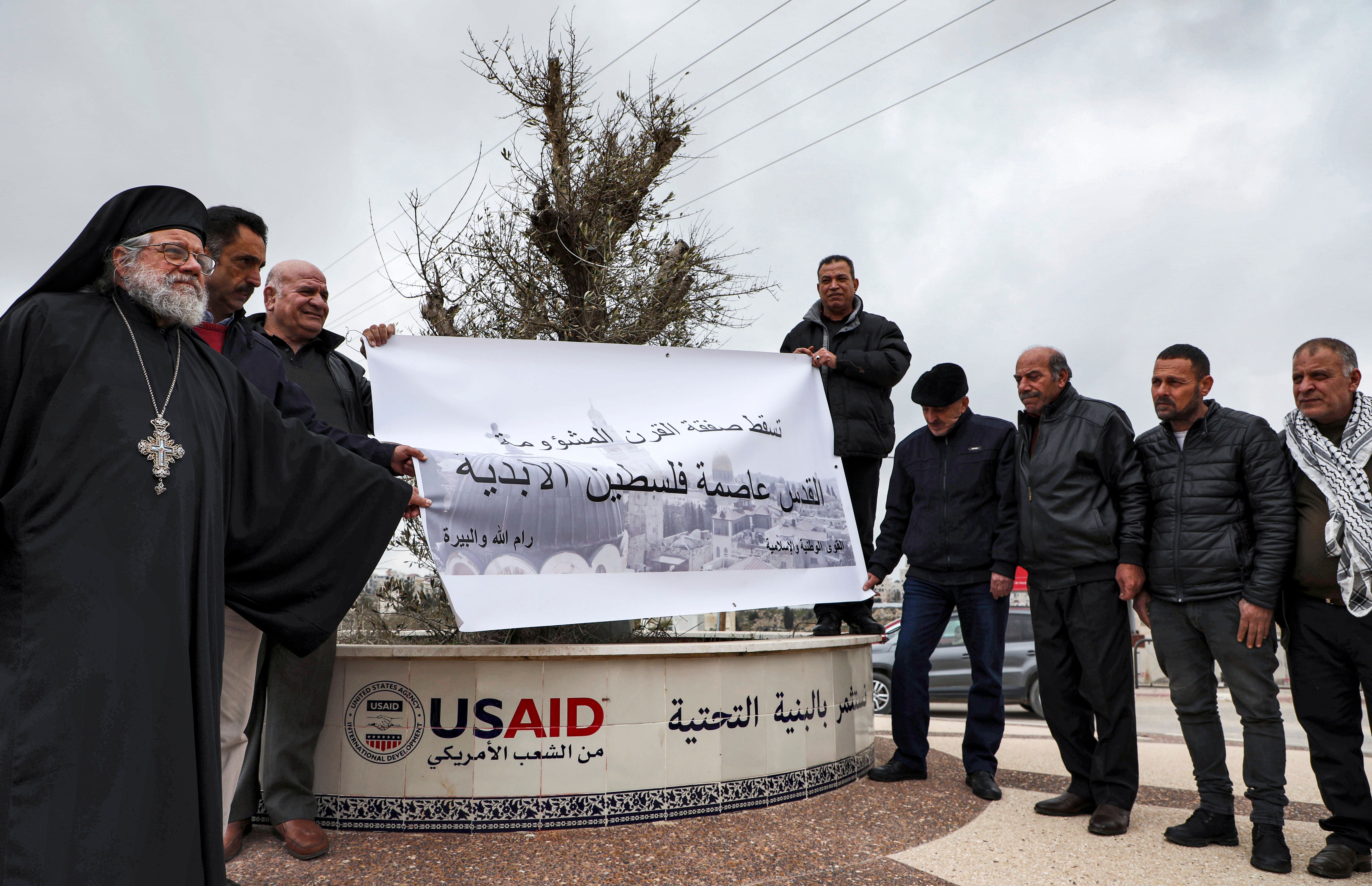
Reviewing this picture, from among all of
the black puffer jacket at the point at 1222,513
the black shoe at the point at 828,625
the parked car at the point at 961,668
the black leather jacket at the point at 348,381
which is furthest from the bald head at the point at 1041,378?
the parked car at the point at 961,668

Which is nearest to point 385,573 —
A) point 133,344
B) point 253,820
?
point 253,820

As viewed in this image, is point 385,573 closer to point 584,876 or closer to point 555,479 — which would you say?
point 555,479

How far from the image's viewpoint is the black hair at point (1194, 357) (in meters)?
4.10

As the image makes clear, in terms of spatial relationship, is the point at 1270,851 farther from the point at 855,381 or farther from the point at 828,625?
the point at 855,381

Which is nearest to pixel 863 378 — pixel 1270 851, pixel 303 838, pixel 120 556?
pixel 1270 851

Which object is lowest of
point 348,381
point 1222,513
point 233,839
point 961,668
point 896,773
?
point 961,668

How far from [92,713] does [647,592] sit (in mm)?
2456

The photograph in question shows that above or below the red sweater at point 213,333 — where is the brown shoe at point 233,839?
below

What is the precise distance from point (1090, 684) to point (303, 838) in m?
3.49

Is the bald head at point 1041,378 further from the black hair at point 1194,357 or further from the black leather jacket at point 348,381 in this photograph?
the black leather jacket at point 348,381

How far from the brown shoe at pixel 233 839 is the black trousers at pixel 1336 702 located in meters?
4.20

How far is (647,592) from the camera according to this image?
4238 millimetres

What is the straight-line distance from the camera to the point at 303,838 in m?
3.45

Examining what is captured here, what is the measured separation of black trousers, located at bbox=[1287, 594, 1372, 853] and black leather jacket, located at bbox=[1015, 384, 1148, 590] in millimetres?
710
